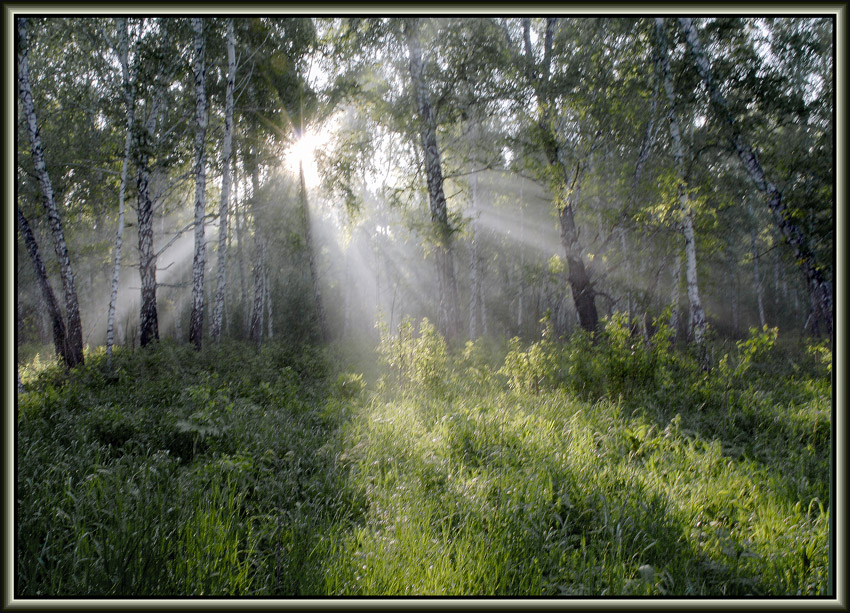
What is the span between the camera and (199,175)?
11445 millimetres

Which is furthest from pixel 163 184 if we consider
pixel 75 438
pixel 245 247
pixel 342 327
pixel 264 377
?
pixel 75 438

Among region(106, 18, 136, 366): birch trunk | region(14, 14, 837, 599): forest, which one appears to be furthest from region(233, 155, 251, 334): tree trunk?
region(106, 18, 136, 366): birch trunk

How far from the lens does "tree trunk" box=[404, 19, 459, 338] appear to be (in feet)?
33.5

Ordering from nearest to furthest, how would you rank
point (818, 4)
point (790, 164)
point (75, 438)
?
point (818, 4) → point (75, 438) → point (790, 164)

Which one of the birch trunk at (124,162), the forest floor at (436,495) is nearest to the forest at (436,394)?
the forest floor at (436,495)

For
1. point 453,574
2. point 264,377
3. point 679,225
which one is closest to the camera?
point 453,574

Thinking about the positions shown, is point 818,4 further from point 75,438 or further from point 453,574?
point 75,438

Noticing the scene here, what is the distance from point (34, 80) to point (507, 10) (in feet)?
56.4

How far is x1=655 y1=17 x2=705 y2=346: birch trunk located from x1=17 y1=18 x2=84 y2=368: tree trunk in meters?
12.2

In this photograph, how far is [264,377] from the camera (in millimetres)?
8742

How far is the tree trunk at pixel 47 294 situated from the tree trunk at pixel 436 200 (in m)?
8.01

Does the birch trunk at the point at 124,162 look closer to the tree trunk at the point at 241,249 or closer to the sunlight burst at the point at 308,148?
the sunlight burst at the point at 308,148

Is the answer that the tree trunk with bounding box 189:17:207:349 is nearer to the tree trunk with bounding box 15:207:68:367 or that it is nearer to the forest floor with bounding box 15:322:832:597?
the tree trunk with bounding box 15:207:68:367

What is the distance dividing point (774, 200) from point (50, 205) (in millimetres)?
12874
